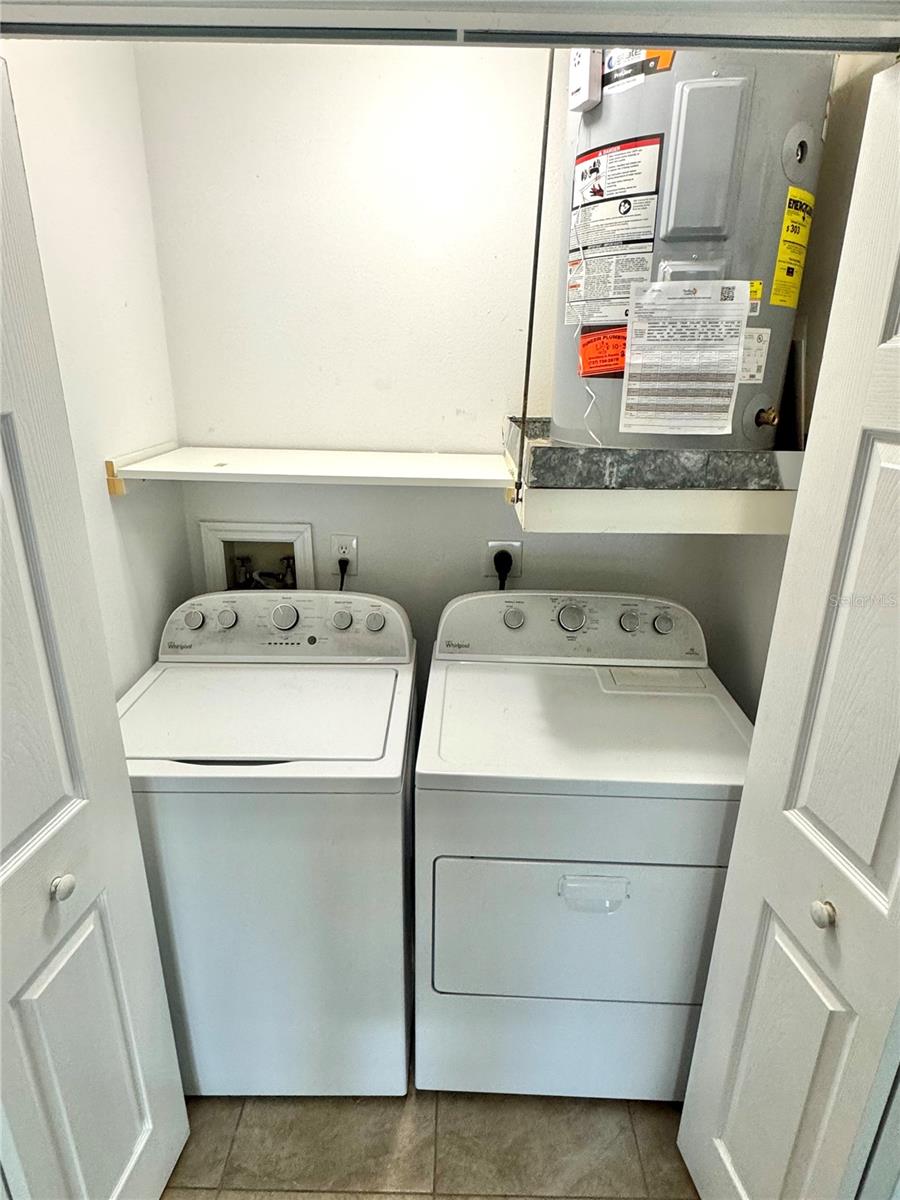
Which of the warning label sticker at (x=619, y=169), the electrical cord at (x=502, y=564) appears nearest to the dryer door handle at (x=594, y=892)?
the electrical cord at (x=502, y=564)

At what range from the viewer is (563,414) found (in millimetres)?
1221

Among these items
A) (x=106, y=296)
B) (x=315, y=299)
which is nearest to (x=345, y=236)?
(x=315, y=299)

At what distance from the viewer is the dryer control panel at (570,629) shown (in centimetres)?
166

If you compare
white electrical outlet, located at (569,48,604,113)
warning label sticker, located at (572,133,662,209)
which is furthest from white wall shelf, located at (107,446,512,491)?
white electrical outlet, located at (569,48,604,113)

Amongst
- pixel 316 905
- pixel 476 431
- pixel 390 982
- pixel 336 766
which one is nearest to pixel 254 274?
pixel 476 431

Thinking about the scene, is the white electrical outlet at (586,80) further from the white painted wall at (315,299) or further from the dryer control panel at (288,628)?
the dryer control panel at (288,628)

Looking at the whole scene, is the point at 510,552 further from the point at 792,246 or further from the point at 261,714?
the point at 792,246

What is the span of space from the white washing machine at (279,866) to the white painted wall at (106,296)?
11.0 inches

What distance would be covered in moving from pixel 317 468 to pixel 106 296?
574 millimetres

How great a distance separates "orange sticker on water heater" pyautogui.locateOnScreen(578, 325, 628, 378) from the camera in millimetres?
1066

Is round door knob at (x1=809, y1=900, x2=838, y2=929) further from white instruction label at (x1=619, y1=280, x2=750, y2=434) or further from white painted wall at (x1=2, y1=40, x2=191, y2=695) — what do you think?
white painted wall at (x1=2, y1=40, x2=191, y2=695)

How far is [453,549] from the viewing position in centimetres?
184

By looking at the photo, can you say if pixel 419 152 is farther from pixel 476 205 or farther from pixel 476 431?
pixel 476 431

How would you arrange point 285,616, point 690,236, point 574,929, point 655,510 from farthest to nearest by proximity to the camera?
point 285,616
point 574,929
point 655,510
point 690,236
